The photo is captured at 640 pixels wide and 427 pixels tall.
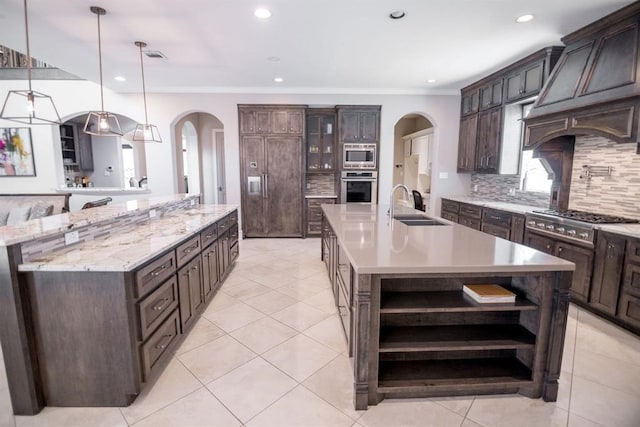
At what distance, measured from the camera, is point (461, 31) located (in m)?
3.25

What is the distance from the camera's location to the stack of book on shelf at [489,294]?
5.59 feet

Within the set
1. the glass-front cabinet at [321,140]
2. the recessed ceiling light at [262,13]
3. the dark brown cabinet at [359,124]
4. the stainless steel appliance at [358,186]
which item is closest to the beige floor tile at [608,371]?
the recessed ceiling light at [262,13]

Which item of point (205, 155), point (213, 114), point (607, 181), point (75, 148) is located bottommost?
point (607, 181)

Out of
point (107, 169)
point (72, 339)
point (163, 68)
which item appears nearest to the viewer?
point (72, 339)

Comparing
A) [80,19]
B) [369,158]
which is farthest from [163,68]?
[369,158]

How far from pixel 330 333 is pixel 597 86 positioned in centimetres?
328

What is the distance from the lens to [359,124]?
5668mm

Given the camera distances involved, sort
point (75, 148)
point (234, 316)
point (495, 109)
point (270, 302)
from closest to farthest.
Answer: point (234, 316) → point (270, 302) → point (495, 109) → point (75, 148)

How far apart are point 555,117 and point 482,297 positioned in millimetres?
2581

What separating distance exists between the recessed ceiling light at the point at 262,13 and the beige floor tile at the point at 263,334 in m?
2.88

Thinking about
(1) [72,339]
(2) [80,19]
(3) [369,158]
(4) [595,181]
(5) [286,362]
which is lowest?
(5) [286,362]

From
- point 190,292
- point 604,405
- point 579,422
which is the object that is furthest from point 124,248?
point 604,405

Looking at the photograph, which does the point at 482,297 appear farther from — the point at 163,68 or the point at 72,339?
the point at 163,68

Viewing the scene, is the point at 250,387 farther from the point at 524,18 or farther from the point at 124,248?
the point at 524,18
